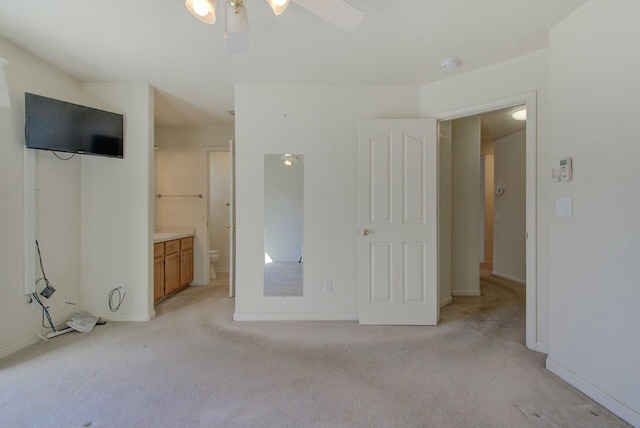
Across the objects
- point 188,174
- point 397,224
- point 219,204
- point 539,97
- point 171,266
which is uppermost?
point 539,97

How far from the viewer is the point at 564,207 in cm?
189

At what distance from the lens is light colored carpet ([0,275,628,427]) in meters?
1.55

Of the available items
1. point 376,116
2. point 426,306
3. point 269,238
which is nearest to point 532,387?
point 426,306

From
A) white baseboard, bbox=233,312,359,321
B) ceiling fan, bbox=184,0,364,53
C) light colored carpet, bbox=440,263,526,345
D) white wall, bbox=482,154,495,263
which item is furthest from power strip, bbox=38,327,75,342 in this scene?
white wall, bbox=482,154,495,263

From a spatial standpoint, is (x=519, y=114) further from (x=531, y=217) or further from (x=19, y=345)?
(x=19, y=345)

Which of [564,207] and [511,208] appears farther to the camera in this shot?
[511,208]

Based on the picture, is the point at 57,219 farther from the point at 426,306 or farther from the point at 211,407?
the point at 426,306

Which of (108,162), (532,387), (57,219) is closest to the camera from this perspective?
(532,387)

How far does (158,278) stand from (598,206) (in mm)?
4006

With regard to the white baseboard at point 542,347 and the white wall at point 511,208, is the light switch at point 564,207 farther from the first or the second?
the white wall at point 511,208

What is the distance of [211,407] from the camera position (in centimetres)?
163

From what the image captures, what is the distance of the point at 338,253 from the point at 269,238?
0.73 meters

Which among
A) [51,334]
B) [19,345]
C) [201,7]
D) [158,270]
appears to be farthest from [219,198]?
[201,7]

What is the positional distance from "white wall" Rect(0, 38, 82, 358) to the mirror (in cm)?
189
